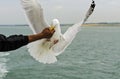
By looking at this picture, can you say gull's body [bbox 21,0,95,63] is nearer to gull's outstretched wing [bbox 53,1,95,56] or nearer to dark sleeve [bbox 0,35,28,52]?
gull's outstretched wing [bbox 53,1,95,56]

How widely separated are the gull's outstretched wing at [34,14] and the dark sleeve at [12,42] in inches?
22.9

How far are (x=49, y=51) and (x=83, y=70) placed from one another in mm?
18642

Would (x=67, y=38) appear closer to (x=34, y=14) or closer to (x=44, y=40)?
(x=44, y=40)

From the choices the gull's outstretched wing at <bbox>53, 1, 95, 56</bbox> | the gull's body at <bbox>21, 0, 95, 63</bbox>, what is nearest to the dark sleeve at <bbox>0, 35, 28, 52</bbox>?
the gull's body at <bbox>21, 0, 95, 63</bbox>

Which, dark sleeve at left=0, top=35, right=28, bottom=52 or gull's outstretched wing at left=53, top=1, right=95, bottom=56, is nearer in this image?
dark sleeve at left=0, top=35, right=28, bottom=52

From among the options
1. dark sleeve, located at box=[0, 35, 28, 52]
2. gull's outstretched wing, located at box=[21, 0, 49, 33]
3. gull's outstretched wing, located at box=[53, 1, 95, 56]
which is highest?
dark sleeve, located at box=[0, 35, 28, 52]

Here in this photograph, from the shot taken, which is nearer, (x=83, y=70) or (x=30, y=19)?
(x=30, y=19)

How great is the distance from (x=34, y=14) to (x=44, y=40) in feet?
0.76

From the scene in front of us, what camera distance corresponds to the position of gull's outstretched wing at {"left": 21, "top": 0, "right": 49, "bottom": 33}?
296 cm

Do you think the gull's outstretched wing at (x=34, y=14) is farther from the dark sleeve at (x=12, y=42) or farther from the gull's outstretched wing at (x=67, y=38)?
the dark sleeve at (x=12, y=42)

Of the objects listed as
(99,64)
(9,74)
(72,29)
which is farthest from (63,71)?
(72,29)

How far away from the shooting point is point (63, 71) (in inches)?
808

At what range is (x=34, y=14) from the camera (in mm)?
3053

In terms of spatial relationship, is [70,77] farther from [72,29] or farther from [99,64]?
[72,29]
